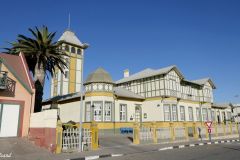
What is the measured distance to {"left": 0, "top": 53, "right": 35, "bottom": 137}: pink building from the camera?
52.2 feet

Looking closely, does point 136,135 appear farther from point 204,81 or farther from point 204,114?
point 204,81

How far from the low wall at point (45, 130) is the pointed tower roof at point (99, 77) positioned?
11371 millimetres

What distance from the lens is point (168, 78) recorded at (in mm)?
31562

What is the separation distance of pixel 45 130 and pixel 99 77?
13.9 meters

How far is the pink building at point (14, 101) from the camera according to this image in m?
15.9

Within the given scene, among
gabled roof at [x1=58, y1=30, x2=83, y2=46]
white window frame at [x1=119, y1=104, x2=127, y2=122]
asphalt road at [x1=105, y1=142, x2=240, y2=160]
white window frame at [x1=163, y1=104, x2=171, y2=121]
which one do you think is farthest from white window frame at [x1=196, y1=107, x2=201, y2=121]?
gabled roof at [x1=58, y1=30, x2=83, y2=46]

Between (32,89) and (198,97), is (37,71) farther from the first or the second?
(198,97)

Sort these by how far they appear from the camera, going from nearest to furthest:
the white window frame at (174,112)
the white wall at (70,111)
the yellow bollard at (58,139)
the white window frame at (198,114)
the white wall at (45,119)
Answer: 1. the yellow bollard at (58,139)
2. the white wall at (45,119)
3. the white wall at (70,111)
4. the white window frame at (174,112)
5. the white window frame at (198,114)

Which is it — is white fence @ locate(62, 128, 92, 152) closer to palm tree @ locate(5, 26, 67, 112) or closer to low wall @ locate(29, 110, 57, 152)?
low wall @ locate(29, 110, 57, 152)

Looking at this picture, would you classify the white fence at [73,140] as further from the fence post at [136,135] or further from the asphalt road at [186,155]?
the fence post at [136,135]

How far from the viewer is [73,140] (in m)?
13.6

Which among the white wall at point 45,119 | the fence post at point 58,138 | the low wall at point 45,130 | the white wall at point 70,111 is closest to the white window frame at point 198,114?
the white wall at point 70,111

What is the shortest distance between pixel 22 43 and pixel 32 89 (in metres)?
7.77

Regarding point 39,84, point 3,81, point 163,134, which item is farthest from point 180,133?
point 3,81
